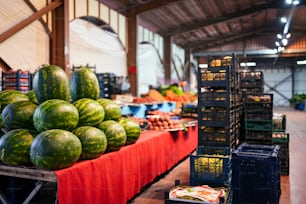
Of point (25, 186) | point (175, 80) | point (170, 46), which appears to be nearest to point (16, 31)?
point (25, 186)

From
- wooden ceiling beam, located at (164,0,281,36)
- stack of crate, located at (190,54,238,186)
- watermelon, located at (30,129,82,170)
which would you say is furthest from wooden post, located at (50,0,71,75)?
wooden ceiling beam, located at (164,0,281,36)

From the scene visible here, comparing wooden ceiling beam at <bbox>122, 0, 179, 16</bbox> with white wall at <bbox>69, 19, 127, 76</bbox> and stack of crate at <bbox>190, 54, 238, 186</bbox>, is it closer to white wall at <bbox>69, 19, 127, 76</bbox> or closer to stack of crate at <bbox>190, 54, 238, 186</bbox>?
white wall at <bbox>69, 19, 127, 76</bbox>

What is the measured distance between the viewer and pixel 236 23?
1593cm

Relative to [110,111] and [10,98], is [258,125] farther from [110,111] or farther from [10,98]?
[10,98]

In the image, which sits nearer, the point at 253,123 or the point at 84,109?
the point at 84,109

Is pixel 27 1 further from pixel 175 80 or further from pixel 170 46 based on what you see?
pixel 175 80

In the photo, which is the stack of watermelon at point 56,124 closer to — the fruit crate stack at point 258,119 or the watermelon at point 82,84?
the watermelon at point 82,84

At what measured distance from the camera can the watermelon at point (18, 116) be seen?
2639 millimetres

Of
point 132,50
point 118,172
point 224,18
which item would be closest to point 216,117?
point 118,172

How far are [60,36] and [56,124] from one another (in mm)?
4539

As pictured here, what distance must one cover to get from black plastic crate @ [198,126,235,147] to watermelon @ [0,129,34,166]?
2.29 meters

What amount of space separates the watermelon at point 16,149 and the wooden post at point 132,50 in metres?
7.56

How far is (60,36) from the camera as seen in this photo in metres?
6.61

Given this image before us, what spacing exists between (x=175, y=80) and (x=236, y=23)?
13.8 ft
